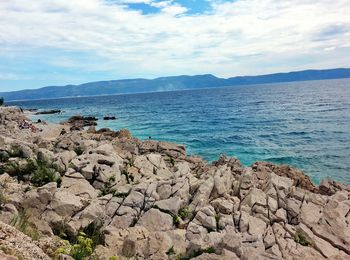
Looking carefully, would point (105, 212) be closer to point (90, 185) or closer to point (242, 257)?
point (90, 185)

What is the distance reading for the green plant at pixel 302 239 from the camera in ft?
52.2

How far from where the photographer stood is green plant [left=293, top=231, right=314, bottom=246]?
15906 mm

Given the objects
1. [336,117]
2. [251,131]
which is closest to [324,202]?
[251,131]

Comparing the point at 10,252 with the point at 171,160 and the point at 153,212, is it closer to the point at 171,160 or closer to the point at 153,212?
the point at 153,212

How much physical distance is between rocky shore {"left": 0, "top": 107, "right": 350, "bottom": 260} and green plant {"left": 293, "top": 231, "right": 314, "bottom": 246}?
4 centimetres

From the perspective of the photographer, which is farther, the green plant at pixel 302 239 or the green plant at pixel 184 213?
the green plant at pixel 184 213

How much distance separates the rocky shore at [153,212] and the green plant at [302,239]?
0.14 feet

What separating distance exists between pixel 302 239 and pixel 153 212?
6.73 meters

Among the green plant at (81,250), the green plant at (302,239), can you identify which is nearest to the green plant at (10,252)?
the green plant at (81,250)

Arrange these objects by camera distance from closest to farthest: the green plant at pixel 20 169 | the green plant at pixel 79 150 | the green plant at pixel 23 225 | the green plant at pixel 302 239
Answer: the green plant at pixel 23 225, the green plant at pixel 302 239, the green plant at pixel 20 169, the green plant at pixel 79 150

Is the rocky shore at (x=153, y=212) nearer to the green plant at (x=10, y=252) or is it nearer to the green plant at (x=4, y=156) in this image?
the green plant at (x=4, y=156)

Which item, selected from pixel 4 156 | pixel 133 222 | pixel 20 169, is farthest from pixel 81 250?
pixel 4 156

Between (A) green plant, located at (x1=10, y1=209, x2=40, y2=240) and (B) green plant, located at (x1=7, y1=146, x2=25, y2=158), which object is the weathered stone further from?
(B) green plant, located at (x1=7, y1=146, x2=25, y2=158)

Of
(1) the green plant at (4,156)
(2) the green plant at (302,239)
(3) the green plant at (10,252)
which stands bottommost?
(2) the green plant at (302,239)
